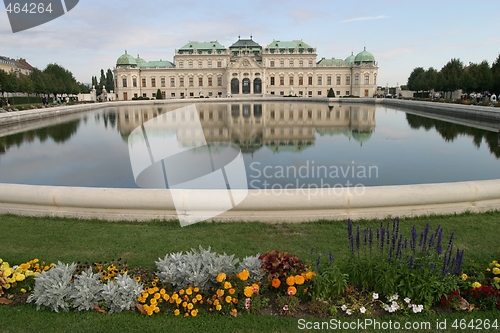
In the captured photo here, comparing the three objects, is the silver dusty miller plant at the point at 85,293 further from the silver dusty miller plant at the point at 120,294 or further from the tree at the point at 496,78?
the tree at the point at 496,78

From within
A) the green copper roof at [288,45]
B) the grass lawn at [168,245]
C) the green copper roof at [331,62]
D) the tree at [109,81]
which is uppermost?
the green copper roof at [288,45]

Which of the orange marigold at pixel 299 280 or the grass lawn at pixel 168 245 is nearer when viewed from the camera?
the grass lawn at pixel 168 245

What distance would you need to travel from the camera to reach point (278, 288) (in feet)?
14.5

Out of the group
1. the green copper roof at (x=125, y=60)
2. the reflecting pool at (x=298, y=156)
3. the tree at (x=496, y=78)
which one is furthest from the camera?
the green copper roof at (x=125, y=60)

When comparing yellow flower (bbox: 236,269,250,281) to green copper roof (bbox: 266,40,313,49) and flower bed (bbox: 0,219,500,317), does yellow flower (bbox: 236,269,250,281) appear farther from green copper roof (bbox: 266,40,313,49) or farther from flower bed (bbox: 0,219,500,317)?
green copper roof (bbox: 266,40,313,49)

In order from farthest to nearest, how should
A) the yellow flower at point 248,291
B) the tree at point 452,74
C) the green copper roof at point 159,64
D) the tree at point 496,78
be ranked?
the green copper roof at point 159,64, the tree at point 452,74, the tree at point 496,78, the yellow flower at point 248,291

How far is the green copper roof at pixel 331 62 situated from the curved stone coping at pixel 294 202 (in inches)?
3710

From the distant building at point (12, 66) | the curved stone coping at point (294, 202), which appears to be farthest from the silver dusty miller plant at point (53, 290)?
the distant building at point (12, 66)

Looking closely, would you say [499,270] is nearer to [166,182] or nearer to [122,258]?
[122,258]

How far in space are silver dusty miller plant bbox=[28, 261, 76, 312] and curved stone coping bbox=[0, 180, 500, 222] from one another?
234cm

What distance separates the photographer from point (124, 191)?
22.1ft

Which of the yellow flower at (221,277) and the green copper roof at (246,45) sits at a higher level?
the green copper roof at (246,45)

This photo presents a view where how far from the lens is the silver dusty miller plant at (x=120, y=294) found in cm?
414

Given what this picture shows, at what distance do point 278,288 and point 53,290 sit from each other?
2335mm
